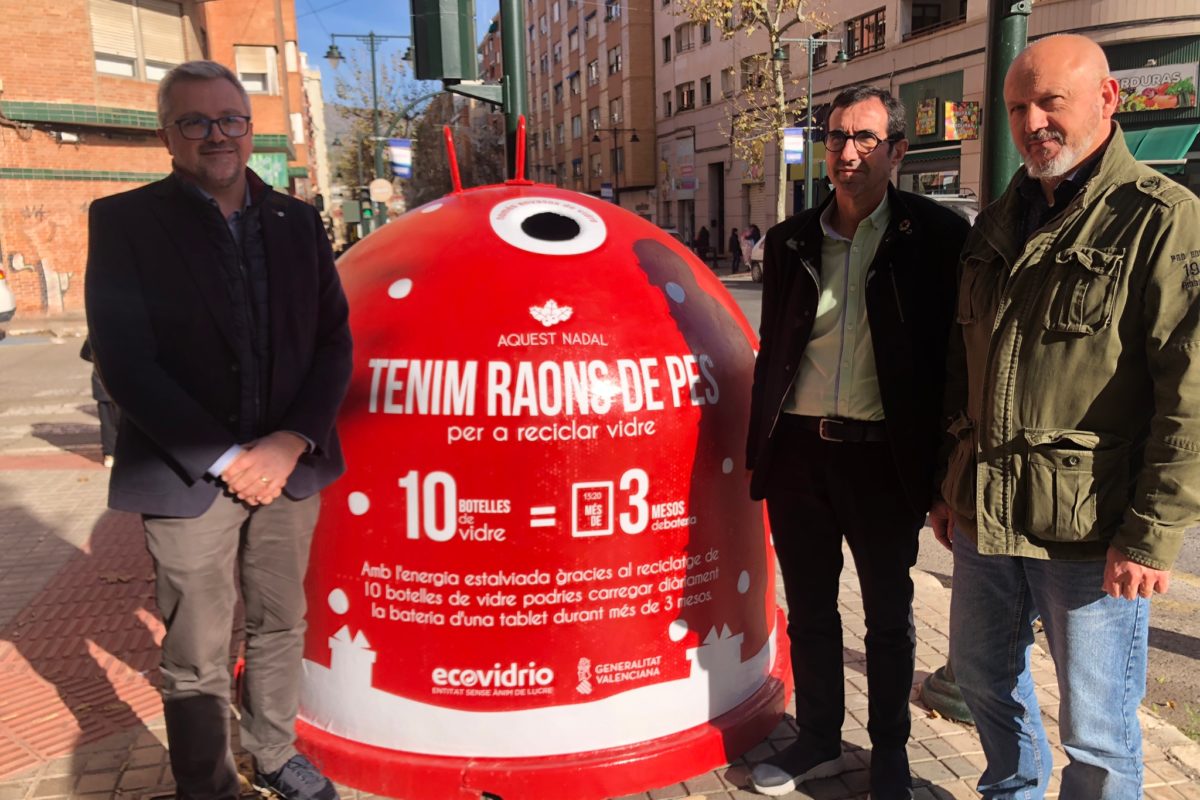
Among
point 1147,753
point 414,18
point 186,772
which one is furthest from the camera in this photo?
point 414,18

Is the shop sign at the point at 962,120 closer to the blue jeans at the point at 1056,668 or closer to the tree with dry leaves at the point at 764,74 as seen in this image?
the tree with dry leaves at the point at 764,74

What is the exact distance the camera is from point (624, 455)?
2.77m

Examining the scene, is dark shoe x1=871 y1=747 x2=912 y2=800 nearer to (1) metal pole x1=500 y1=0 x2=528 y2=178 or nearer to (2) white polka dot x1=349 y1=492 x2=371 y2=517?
(2) white polka dot x1=349 y1=492 x2=371 y2=517

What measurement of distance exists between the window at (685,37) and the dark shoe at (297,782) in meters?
44.1

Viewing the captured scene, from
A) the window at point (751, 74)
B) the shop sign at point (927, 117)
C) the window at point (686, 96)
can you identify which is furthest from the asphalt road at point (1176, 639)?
the window at point (686, 96)

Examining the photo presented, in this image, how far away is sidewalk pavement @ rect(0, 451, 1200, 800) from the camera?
3.07 meters

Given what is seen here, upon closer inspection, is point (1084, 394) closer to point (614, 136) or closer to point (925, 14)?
point (925, 14)

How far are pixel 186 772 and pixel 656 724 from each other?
1448mm

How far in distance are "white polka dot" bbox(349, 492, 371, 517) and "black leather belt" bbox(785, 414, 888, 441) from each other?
1426 mm

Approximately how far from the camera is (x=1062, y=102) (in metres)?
2.20

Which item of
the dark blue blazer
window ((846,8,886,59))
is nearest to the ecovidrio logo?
the dark blue blazer

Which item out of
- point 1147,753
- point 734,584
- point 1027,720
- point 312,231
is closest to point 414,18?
point 312,231

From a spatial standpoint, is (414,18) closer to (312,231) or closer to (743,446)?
(312,231)

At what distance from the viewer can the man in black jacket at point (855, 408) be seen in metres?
2.69
